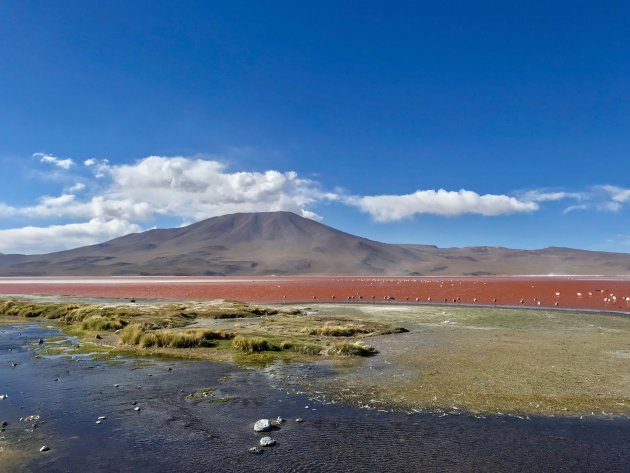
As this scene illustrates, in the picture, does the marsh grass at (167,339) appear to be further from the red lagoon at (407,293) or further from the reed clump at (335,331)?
the red lagoon at (407,293)

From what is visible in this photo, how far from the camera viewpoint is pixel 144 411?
47.7 feet

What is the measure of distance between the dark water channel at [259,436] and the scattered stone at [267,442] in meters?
0.19

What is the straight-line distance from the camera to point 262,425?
12930 millimetres

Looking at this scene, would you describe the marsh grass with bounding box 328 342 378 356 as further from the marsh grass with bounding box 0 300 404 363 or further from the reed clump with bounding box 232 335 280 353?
the reed clump with bounding box 232 335 280 353

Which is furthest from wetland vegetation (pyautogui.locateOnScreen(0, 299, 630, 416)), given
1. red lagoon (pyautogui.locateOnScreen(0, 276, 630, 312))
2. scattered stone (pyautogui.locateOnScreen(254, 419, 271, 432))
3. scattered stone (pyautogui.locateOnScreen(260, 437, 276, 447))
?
red lagoon (pyautogui.locateOnScreen(0, 276, 630, 312))

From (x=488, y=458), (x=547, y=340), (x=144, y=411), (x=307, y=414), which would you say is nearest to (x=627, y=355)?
(x=547, y=340)

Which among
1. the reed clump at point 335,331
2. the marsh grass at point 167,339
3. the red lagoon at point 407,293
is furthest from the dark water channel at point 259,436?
the red lagoon at point 407,293

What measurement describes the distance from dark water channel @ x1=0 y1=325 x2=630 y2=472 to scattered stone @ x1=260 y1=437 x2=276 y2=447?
0.63 feet

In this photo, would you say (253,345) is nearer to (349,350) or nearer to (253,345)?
(253,345)

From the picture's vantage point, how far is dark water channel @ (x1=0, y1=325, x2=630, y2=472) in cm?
1083

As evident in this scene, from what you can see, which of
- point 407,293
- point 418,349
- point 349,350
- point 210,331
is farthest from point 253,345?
point 407,293

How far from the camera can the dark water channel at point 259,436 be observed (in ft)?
35.5

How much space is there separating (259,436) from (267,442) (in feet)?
2.49

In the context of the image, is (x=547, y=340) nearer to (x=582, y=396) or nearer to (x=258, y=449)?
(x=582, y=396)
